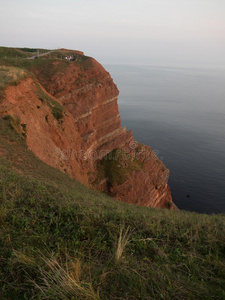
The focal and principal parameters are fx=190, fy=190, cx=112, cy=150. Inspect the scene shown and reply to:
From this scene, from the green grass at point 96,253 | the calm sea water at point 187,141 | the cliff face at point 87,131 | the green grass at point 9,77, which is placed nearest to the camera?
the green grass at point 96,253

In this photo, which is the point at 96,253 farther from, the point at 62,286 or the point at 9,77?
the point at 9,77

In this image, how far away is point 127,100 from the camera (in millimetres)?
107875

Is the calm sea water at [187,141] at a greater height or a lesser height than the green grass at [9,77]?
lesser

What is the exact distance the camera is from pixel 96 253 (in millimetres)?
3936

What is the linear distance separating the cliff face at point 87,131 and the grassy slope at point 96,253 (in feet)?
31.8

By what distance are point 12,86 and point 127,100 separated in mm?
96837

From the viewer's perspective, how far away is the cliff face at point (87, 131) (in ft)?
53.3

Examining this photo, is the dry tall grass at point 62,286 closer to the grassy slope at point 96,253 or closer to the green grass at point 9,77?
the grassy slope at point 96,253

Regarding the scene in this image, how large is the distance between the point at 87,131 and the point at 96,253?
73.2 feet

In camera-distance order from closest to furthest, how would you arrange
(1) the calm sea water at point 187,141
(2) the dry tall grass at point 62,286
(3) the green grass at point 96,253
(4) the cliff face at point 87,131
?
(2) the dry tall grass at point 62,286 < (3) the green grass at point 96,253 < (4) the cliff face at point 87,131 < (1) the calm sea water at point 187,141

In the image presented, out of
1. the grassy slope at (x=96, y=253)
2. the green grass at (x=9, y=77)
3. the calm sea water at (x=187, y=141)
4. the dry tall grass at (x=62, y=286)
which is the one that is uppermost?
the green grass at (x=9, y=77)

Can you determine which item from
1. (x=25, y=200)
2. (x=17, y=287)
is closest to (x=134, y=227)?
(x=17, y=287)

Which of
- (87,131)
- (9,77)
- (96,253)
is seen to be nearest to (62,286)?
(96,253)

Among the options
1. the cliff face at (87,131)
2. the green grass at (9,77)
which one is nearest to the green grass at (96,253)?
the cliff face at (87,131)
